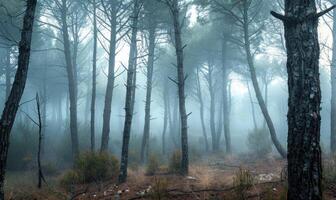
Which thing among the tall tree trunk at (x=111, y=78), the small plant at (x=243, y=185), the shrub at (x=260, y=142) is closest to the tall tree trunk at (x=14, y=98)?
the small plant at (x=243, y=185)

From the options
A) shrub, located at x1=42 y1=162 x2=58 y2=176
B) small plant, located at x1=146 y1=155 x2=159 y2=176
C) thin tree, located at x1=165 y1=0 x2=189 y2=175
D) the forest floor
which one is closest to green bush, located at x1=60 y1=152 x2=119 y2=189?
the forest floor

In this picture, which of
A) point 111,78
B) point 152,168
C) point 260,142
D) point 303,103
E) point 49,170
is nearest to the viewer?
point 303,103

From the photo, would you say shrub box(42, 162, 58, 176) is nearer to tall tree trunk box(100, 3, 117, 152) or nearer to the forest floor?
tall tree trunk box(100, 3, 117, 152)

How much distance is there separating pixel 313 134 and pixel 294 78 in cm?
74

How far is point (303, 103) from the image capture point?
372 centimetres

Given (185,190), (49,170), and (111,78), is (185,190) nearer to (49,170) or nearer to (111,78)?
(111,78)

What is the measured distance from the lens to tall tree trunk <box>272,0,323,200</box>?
11.9 ft

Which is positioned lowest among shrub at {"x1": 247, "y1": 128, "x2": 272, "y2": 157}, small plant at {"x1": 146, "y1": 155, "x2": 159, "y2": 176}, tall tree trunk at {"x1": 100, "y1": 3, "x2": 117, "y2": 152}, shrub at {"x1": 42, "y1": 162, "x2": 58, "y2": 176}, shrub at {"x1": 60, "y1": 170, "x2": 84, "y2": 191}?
shrub at {"x1": 42, "y1": 162, "x2": 58, "y2": 176}

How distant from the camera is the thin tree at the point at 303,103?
3635 mm

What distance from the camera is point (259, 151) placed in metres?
15.1

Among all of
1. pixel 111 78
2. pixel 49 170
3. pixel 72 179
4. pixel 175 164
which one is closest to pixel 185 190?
pixel 175 164

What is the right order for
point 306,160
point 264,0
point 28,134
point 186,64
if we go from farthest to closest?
point 186,64 → point 28,134 → point 264,0 → point 306,160

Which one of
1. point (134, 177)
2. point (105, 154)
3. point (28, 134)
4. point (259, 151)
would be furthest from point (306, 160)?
point (28, 134)

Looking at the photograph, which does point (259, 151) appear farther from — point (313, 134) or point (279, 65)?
point (279, 65)
